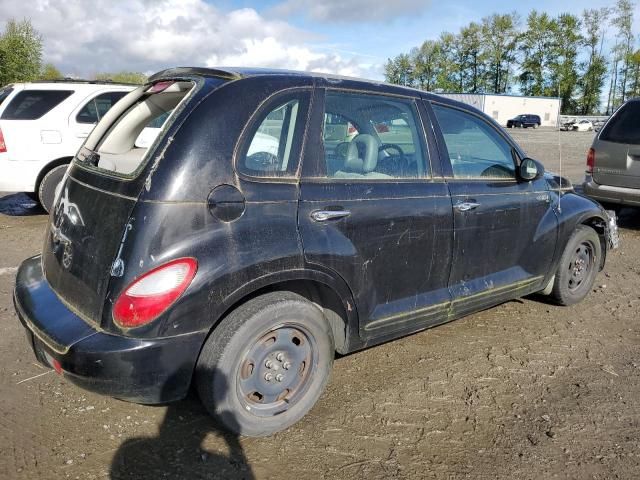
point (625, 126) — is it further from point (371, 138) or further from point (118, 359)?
point (118, 359)

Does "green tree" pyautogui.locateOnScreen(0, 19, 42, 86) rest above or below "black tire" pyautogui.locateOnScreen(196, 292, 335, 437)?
above

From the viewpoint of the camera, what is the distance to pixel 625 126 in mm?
7277

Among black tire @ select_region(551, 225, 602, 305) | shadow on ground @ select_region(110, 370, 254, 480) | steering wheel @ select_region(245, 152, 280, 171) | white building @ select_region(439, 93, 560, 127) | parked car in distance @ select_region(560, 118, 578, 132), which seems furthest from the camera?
white building @ select_region(439, 93, 560, 127)

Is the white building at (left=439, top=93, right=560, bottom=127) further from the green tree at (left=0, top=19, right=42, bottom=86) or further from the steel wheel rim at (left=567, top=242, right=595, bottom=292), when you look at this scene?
the steel wheel rim at (left=567, top=242, right=595, bottom=292)

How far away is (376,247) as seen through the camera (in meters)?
3.00

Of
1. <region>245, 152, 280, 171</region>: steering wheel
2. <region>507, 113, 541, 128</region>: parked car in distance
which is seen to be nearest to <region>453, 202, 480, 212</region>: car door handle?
<region>245, 152, 280, 171</region>: steering wheel

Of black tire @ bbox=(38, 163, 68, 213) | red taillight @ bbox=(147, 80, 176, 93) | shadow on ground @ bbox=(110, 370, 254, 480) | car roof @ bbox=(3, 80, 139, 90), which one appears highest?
car roof @ bbox=(3, 80, 139, 90)

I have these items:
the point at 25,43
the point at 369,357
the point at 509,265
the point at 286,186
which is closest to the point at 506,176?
the point at 509,265

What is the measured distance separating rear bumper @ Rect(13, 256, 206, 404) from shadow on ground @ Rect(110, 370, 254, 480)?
1.12ft

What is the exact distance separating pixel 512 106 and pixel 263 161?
69.9 meters

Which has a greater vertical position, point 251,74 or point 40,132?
point 251,74

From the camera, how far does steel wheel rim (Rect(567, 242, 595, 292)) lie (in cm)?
460

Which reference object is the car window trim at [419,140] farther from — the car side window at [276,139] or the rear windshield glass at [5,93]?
the rear windshield glass at [5,93]

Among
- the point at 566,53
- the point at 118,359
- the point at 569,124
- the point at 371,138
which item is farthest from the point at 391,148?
the point at 566,53
